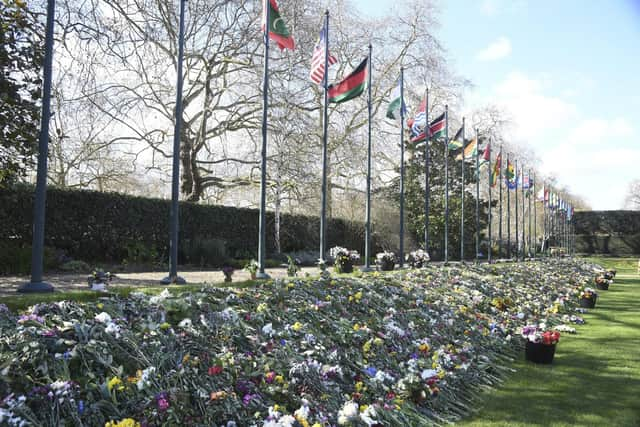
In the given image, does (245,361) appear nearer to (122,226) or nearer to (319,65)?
(319,65)

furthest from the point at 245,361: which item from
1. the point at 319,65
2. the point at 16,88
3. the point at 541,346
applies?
the point at 319,65

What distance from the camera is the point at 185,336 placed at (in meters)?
3.55

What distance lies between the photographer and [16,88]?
718 centimetres

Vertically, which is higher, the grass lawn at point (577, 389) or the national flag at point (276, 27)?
the national flag at point (276, 27)

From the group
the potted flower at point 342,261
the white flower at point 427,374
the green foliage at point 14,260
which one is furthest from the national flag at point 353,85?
the white flower at point 427,374

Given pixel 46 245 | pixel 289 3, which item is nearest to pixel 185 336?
pixel 46 245

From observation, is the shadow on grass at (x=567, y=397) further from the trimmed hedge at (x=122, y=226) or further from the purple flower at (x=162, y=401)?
the trimmed hedge at (x=122, y=226)

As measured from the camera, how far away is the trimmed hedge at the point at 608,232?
139 feet

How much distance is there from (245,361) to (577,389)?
3403 millimetres

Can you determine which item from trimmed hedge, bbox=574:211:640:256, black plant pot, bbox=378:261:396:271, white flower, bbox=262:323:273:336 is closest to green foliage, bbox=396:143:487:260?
black plant pot, bbox=378:261:396:271

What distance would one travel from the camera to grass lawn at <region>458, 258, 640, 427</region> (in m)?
3.94

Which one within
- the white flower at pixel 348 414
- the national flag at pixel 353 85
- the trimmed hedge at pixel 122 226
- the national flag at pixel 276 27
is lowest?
the white flower at pixel 348 414

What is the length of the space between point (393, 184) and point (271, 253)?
8.75 metres

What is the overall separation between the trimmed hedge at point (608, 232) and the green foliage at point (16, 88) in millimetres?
46338
